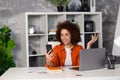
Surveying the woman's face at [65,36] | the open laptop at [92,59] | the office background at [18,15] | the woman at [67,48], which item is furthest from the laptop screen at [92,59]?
the office background at [18,15]

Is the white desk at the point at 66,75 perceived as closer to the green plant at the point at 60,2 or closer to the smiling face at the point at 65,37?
the smiling face at the point at 65,37

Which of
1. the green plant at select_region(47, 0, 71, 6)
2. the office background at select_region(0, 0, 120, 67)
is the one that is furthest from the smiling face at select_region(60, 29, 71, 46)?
the office background at select_region(0, 0, 120, 67)

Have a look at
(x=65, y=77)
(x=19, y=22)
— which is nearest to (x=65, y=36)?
(x=65, y=77)

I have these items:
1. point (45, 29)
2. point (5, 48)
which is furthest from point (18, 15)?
point (5, 48)

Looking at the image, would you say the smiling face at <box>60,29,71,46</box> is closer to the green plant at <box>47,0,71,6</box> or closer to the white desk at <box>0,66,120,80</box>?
the white desk at <box>0,66,120,80</box>

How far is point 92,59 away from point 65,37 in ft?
2.21

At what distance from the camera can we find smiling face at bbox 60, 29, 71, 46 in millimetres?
3480

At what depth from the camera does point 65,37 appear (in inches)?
Result: 137

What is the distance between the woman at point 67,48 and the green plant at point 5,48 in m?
1.36

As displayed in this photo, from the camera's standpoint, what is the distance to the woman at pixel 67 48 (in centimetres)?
343

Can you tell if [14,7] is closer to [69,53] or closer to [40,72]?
[69,53]

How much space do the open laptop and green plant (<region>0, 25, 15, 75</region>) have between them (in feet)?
6.67

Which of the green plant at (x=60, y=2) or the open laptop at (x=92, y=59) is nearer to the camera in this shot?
the open laptop at (x=92, y=59)

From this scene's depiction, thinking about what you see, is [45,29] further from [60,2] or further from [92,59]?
[92,59]
